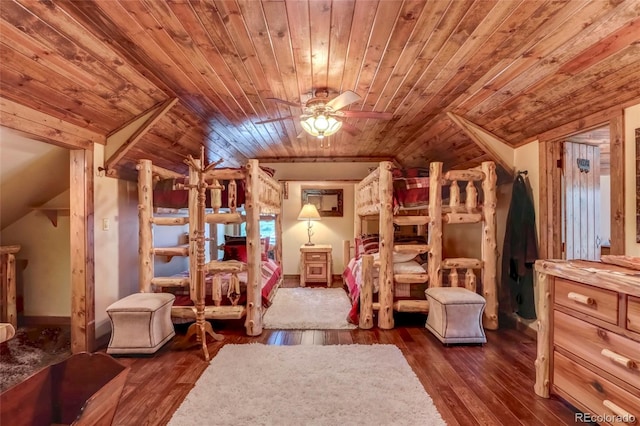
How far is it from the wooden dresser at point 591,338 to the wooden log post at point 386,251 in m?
1.49

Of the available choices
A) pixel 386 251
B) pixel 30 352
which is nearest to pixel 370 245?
pixel 386 251

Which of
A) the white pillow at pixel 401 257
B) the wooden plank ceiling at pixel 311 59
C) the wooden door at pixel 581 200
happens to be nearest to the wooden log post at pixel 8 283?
the wooden plank ceiling at pixel 311 59

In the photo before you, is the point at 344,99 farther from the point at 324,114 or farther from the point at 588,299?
the point at 588,299

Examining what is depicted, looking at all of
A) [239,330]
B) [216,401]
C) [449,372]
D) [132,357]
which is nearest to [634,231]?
[449,372]

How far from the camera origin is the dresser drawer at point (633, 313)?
1441 millimetres

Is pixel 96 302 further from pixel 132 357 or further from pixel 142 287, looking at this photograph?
pixel 132 357

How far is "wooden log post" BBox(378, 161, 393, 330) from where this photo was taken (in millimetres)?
3304

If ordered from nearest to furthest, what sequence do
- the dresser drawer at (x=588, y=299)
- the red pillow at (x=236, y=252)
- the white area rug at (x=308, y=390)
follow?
1. the dresser drawer at (x=588, y=299)
2. the white area rug at (x=308, y=390)
3. the red pillow at (x=236, y=252)

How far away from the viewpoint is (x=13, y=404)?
128 centimetres

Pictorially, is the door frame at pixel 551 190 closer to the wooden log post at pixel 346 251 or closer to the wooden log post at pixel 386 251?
the wooden log post at pixel 386 251

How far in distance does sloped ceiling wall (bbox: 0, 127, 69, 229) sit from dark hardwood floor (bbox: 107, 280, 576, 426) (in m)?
2.04

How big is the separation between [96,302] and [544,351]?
12.9 feet

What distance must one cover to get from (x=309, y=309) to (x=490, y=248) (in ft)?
7.76

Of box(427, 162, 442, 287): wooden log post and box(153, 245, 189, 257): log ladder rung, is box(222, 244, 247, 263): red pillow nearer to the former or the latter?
box(153, 245, 189, 257): log ladder rung
